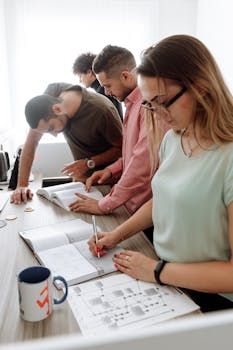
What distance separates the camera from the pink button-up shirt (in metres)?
1.37

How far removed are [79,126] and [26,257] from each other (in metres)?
1.06

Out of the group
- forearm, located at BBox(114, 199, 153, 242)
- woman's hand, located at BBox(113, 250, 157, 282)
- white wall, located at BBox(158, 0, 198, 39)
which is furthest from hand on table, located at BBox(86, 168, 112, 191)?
white wall, located at BBox(158, 0, 198, 39)

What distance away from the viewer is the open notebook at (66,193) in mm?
1592

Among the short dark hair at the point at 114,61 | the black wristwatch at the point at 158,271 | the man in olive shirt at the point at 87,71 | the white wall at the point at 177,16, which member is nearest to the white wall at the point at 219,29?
the white wall at the point at 177,16

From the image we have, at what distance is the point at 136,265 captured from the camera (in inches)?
37.8

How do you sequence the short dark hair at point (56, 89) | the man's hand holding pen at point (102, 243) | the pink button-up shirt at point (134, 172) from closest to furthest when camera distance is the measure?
the man's hand holding pen at point (102, 243) → the pink button-up shirt at point (134, 172) → the short dark hair at point (56, 89)

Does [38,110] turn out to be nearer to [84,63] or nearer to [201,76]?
[84,63]

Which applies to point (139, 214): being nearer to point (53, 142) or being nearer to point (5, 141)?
point (5, 141)

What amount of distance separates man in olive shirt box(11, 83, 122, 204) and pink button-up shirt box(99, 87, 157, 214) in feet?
1.50

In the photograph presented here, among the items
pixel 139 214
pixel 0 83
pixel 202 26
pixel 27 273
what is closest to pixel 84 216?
pixel 139 214

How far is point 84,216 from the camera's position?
147 centimetres

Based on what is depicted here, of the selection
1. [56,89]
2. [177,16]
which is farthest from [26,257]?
[177,16]

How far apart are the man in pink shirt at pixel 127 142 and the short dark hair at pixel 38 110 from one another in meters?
0.44

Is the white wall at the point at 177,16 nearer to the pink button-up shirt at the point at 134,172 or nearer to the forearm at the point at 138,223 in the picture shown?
the pink button-up shirt at the point at 134,172
